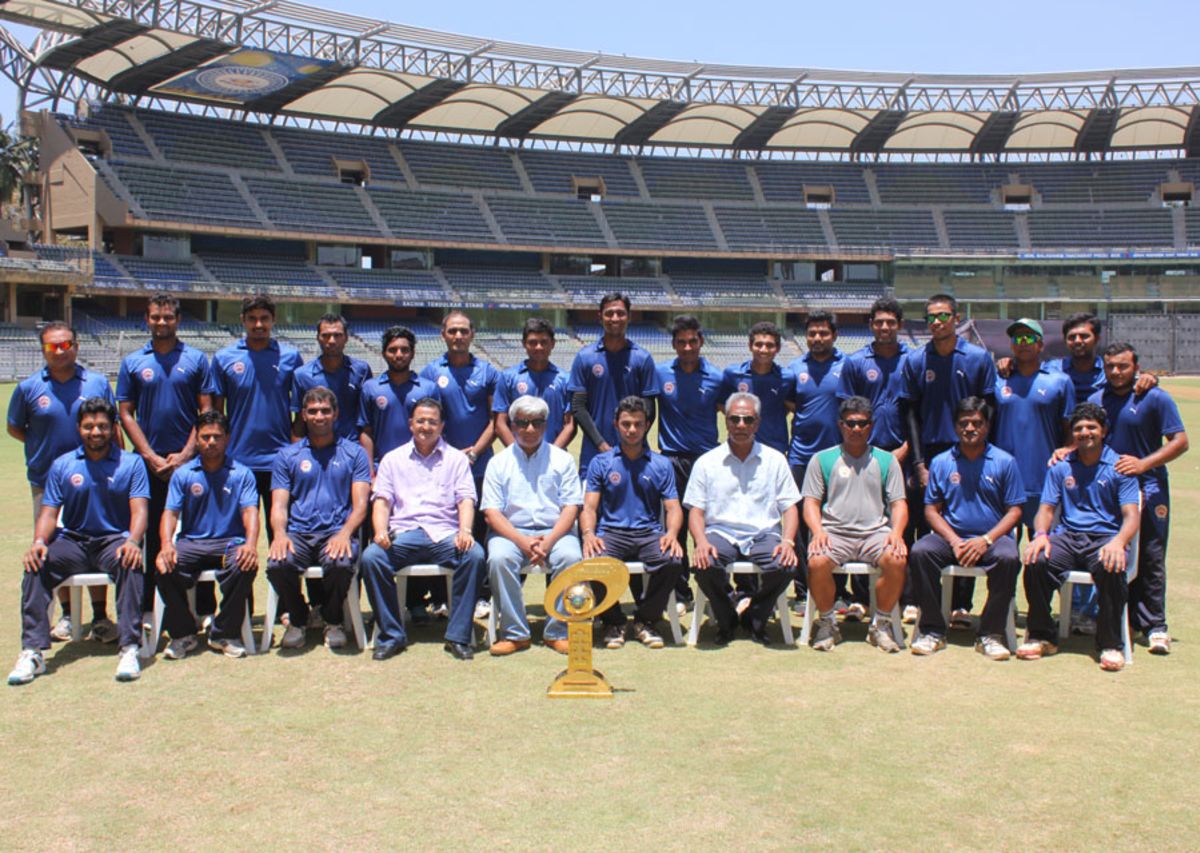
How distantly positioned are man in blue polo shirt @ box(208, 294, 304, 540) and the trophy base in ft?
8.62

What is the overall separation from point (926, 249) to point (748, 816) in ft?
179

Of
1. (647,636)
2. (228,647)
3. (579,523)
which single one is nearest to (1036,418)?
(647,636)

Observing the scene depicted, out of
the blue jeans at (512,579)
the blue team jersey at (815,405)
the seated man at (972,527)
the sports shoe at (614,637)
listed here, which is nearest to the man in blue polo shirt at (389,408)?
the blue jeans at (512,579)

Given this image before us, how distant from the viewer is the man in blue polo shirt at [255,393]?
22.8 feet

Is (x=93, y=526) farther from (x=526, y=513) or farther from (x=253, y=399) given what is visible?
(x=526, y=513)

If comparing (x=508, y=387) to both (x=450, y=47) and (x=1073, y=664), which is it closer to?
(x=1073, y=664)

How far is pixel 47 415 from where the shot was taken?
6.68m

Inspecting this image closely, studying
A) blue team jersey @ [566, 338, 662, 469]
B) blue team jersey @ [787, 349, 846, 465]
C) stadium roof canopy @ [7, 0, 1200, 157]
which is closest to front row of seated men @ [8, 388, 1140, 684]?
blue team jersey @ [787, 349, 846, 465]

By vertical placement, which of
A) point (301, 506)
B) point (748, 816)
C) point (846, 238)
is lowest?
point (748, 816)

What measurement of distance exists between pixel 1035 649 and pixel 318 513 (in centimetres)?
A: 469

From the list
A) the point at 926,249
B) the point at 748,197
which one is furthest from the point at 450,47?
the point at 926,249

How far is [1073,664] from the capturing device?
612 cm

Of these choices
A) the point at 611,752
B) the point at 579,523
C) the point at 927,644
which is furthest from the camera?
the point at 579,523

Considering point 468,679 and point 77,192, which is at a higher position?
point 77,192
